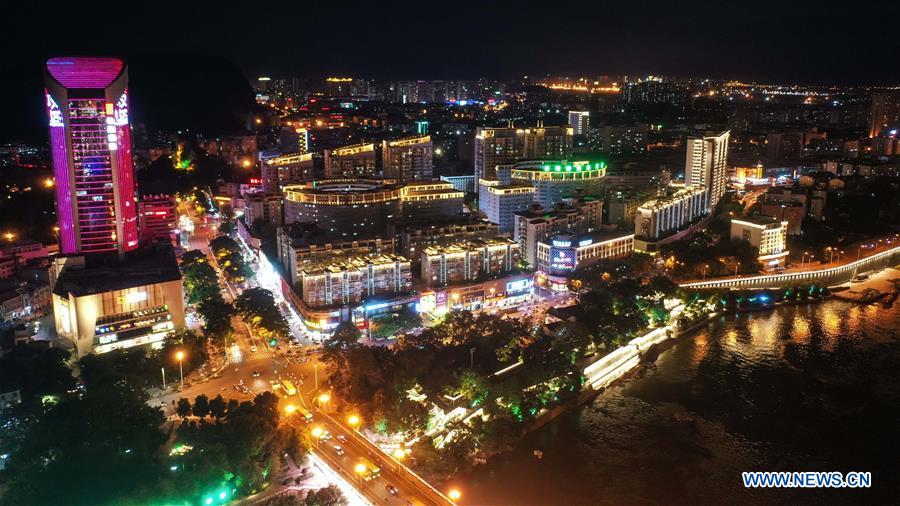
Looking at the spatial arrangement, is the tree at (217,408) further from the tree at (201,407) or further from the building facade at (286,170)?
the building facade at (286,170)

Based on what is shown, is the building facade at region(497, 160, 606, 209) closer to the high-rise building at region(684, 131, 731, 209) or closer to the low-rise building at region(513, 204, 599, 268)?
the low-rise building at region(513, 204, 599, 268)

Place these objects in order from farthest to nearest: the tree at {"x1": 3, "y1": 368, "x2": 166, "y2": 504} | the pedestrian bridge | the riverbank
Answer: the pedestrian bridge, the riverbank, the tree at {"x1": 3, "y1": 368, "x2": 166, "y2": 504}

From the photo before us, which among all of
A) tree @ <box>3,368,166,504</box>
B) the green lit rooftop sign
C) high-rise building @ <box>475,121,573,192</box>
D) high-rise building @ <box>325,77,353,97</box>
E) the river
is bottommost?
the river

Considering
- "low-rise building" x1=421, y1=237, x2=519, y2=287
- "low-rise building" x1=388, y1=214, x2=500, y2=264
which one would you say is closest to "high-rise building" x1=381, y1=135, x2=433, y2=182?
"low-rise building" x1=388, y1=214, x2=500, y2=264

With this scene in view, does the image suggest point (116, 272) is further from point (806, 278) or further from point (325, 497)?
point (806, 278)

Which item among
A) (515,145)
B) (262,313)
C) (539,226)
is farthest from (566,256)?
(515,145)

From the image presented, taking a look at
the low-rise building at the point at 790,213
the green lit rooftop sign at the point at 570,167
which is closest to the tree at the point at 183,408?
the green lit rooftop sign at the point at 570,167
